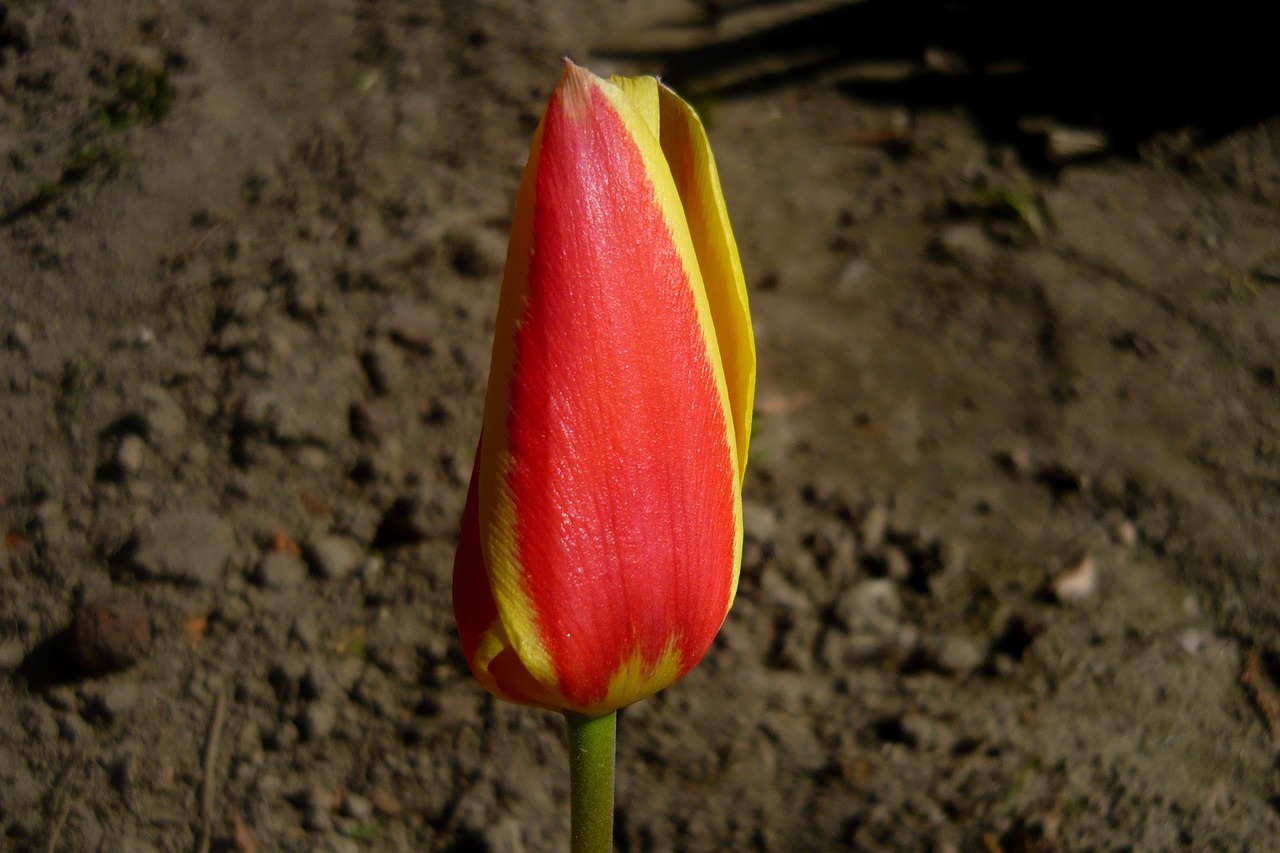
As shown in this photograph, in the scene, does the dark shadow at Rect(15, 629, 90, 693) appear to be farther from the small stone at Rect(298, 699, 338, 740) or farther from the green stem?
the green stem

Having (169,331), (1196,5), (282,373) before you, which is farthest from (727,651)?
(1196,5)

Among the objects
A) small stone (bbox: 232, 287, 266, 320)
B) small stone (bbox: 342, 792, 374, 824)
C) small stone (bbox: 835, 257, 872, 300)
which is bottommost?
small stone (bbox: 342, 792, 374, 824)

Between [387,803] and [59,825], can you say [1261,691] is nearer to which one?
[387,803]

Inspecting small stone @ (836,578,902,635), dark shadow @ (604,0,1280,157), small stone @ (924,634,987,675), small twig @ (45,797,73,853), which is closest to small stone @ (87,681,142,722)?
small twig @ (45,797,73,853)

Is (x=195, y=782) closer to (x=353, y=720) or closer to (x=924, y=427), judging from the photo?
(x=353, y=720)

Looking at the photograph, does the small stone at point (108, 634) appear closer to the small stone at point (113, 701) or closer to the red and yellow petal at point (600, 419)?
the small stone at point (113, 701)

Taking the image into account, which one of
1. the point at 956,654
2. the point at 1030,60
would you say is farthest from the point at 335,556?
the point at 1030,60
